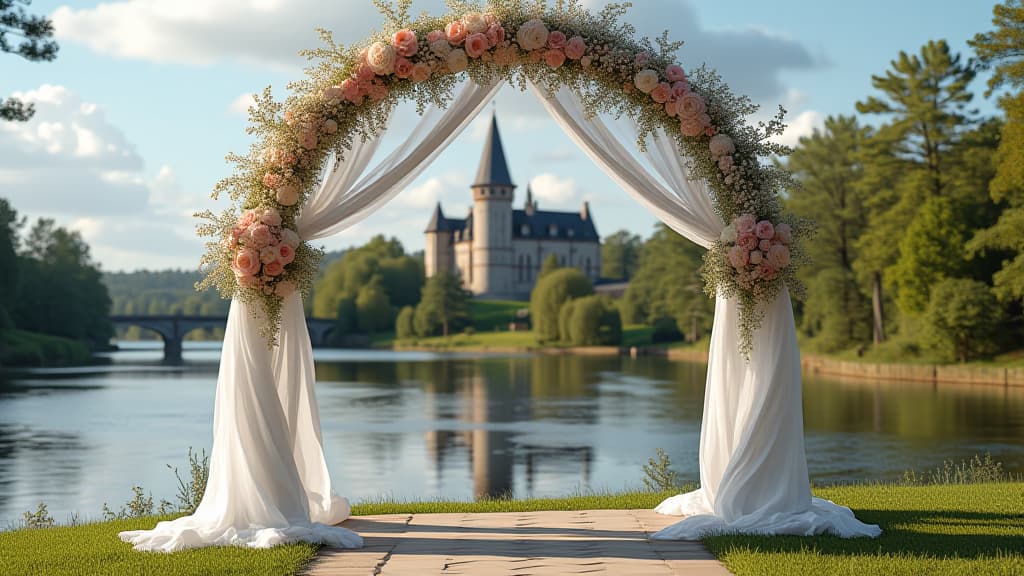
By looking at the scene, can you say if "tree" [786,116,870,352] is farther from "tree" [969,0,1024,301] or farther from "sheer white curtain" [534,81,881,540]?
"sheer white curtain" [534,81,881,540]

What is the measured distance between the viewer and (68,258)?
66.5 metres

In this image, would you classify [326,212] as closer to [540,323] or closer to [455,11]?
[455,11]

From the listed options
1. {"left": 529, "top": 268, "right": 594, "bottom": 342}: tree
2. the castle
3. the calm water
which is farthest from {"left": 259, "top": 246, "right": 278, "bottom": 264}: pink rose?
the castle

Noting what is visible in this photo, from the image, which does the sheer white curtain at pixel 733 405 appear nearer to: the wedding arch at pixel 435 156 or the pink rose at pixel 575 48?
the wedding arch at pixel 435 156

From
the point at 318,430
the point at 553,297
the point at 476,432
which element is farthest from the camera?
the point at 553,297

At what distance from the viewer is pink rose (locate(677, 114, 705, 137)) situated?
7434 millimetres

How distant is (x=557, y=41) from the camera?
7363 millimetres

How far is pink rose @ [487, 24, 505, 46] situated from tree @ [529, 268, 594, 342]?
64023mm

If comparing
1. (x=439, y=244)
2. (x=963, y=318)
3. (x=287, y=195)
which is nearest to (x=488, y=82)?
(x=287, y=195)

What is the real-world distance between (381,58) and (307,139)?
727 millimetres

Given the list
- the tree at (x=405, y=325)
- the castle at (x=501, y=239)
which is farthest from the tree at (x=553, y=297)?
the castle at (x=501, y=239)

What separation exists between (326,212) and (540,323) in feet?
214

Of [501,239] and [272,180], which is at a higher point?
[501,239]

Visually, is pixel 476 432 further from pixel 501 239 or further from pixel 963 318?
pixel 501 239
